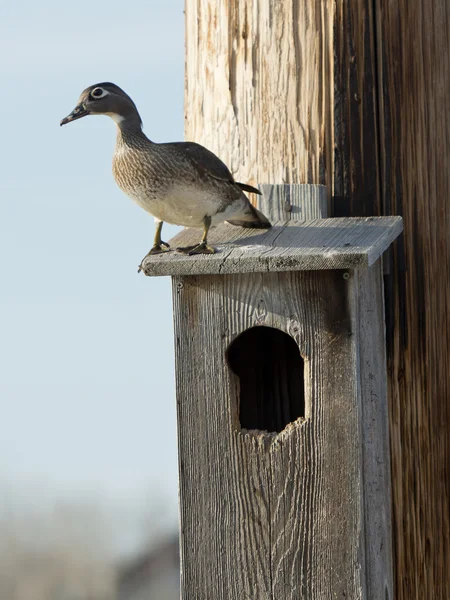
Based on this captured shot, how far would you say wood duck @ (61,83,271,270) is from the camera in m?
3.03

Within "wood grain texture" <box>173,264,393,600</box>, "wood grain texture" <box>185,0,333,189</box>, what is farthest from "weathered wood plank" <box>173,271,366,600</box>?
"wood grain texture" <box>185,0,333,189</box>

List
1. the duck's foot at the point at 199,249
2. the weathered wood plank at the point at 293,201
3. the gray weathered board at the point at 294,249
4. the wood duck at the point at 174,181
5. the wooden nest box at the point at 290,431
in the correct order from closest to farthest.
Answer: the gray weathered board at the point at 294,249
the wooden nest box at the point at 290,431
the duck's foot at the point at 199,249
the wood duck at the point at 174,181
the weathered wood plank at the point at 293,201

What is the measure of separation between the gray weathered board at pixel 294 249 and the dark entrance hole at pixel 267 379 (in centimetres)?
35

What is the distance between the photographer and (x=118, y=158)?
3.11m

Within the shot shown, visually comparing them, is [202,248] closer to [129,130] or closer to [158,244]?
[158,244]

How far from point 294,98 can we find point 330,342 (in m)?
0.89

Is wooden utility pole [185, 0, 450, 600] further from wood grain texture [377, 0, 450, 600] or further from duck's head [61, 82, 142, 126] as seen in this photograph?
duck's head [61, 82, 142, 126]

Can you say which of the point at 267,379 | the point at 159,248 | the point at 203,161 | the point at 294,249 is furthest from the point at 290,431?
the point at 203,161

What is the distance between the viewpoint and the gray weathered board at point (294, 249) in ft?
8.66

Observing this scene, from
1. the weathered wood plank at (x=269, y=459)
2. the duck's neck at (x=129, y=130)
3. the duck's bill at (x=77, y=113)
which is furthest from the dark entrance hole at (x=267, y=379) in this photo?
the duck's bill at (x=77, y=113)

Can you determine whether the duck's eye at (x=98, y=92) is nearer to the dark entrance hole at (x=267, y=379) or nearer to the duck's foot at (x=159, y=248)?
the duck's foot at (x=159, y=248)

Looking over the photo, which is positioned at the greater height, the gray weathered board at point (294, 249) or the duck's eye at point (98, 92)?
the duck's eye at point (98, 92)

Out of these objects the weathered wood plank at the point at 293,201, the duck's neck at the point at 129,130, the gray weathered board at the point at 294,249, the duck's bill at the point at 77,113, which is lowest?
the gray weathered board at the point at 294,249

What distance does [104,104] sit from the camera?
3168 millimetres
